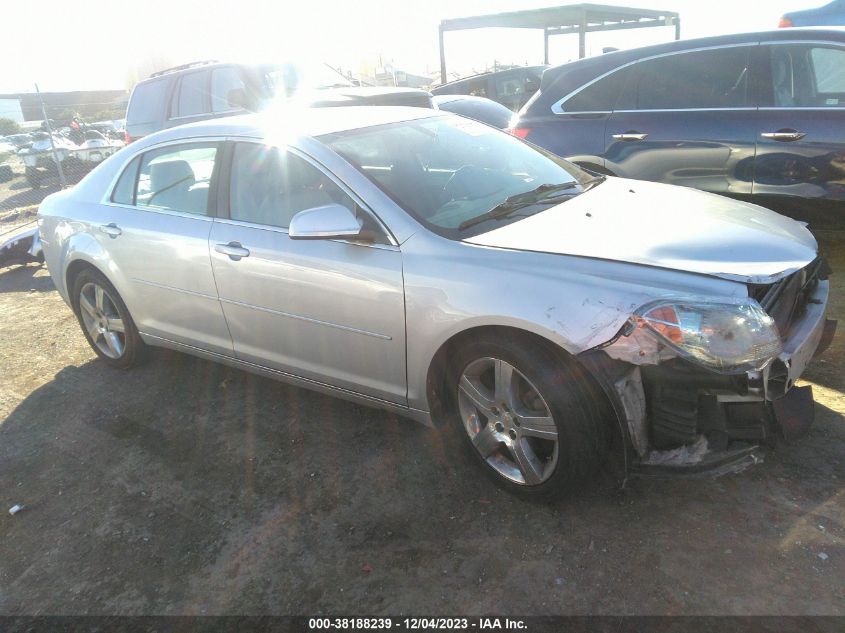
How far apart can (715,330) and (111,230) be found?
3.52 meters

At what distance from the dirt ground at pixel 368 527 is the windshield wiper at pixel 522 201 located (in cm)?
114

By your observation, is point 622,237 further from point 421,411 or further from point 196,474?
point 196,474

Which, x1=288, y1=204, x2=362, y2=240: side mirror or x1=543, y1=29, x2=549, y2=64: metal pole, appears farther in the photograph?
x1=543, y1=29, x2=549, y2=64: metal pole

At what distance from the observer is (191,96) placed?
27.8ft

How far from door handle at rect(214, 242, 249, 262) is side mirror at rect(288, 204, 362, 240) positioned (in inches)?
21.7

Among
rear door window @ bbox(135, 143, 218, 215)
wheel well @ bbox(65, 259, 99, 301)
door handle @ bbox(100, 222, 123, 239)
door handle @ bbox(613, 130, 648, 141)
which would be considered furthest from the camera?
door handle @ bbox(613, 130, 648, 141)

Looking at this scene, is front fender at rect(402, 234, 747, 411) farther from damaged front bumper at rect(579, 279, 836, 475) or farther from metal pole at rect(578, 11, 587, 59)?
metal pole at rect(578, 11, 587, 59)

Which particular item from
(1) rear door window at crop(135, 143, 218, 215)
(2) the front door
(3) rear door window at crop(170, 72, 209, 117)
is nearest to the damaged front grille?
(2) the front door

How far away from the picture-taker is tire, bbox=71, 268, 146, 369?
4184 millimetres

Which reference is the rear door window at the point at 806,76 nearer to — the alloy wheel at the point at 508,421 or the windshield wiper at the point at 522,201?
the windshield wiper at the point at 522,201

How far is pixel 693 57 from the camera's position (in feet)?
16.2

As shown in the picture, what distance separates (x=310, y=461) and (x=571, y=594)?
4.86 feet

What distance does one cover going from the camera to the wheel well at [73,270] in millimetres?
4297

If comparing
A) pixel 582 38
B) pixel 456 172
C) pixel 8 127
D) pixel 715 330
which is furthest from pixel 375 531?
pixel 8 127
